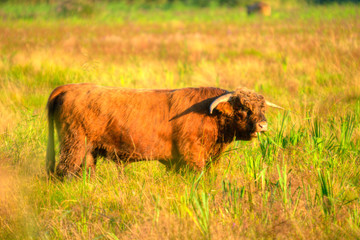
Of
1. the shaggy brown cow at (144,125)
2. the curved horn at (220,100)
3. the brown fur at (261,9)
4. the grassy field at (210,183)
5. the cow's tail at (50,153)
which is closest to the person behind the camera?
the grassy field at (210,183)

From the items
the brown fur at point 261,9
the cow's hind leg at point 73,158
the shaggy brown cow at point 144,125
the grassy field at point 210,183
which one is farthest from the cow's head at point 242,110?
the brown fur at point 261,9

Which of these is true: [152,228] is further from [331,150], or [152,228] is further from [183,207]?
[331,150]

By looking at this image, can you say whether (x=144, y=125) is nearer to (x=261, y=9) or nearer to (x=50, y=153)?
(x=50, y=153)

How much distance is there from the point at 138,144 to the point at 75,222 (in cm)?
107

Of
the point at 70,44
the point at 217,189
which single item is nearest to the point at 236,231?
the point at 217,189

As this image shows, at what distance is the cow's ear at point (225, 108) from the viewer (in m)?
3.56

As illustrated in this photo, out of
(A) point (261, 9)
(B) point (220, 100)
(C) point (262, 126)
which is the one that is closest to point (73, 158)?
(B) point (220, 100)

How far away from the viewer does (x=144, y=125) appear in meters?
3.58

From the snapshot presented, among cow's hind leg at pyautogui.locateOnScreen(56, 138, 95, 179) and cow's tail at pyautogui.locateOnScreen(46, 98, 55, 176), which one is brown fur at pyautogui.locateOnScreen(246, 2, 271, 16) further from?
cow's hind leg at pyautogui.locateOnScreen(56, 138, 95, 179)

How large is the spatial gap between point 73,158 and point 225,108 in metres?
1.45

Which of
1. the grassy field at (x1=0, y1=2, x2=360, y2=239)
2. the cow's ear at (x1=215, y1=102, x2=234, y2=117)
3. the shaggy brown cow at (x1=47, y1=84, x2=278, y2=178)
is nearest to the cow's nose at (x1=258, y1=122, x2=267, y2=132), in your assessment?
the shaggy brown cow at (x1=47, y1=84, x2=278, y2=178)

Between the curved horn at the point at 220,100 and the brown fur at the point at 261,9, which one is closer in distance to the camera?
the curved horn at the point at 220,100

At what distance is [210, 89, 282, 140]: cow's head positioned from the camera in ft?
11.6

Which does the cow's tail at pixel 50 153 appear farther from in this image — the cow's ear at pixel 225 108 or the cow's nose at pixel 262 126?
the cow's nose at pixel 262 126
